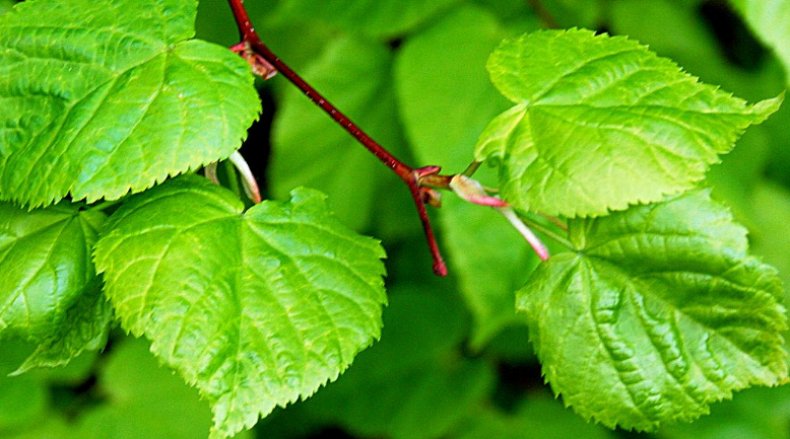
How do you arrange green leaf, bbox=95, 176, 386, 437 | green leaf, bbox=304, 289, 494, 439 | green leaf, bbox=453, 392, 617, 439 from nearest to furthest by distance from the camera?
green leaf, bbox=95, 176, 386, 437
green leaf, bbox=453, 392, 617, 439
green leaf, bbox=304, 289, 494, 439

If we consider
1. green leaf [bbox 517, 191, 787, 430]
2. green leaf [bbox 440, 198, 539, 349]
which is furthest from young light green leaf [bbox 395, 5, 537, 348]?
green leaf [bbox 517, 191, 787, 430]

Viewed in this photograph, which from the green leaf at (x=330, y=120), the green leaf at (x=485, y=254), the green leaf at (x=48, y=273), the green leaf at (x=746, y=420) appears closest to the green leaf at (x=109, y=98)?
the green leaf at (x=48, y=273)

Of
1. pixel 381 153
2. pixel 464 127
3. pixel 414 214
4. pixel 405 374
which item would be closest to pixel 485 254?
pixel 464 127

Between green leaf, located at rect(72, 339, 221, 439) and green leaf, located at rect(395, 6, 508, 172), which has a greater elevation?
green leaf, located at rect(395, 6, 508, 172)

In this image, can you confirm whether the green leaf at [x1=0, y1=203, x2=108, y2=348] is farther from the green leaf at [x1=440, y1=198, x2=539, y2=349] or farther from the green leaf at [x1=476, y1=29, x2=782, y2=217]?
the green leaf at [x1=440, y1=198, x2=539, y2=349]

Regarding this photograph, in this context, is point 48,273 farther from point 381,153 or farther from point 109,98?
point 381,153

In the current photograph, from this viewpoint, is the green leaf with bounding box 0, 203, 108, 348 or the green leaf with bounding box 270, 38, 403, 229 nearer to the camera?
the green leaf with bounding box 0, 203, 108, 348
